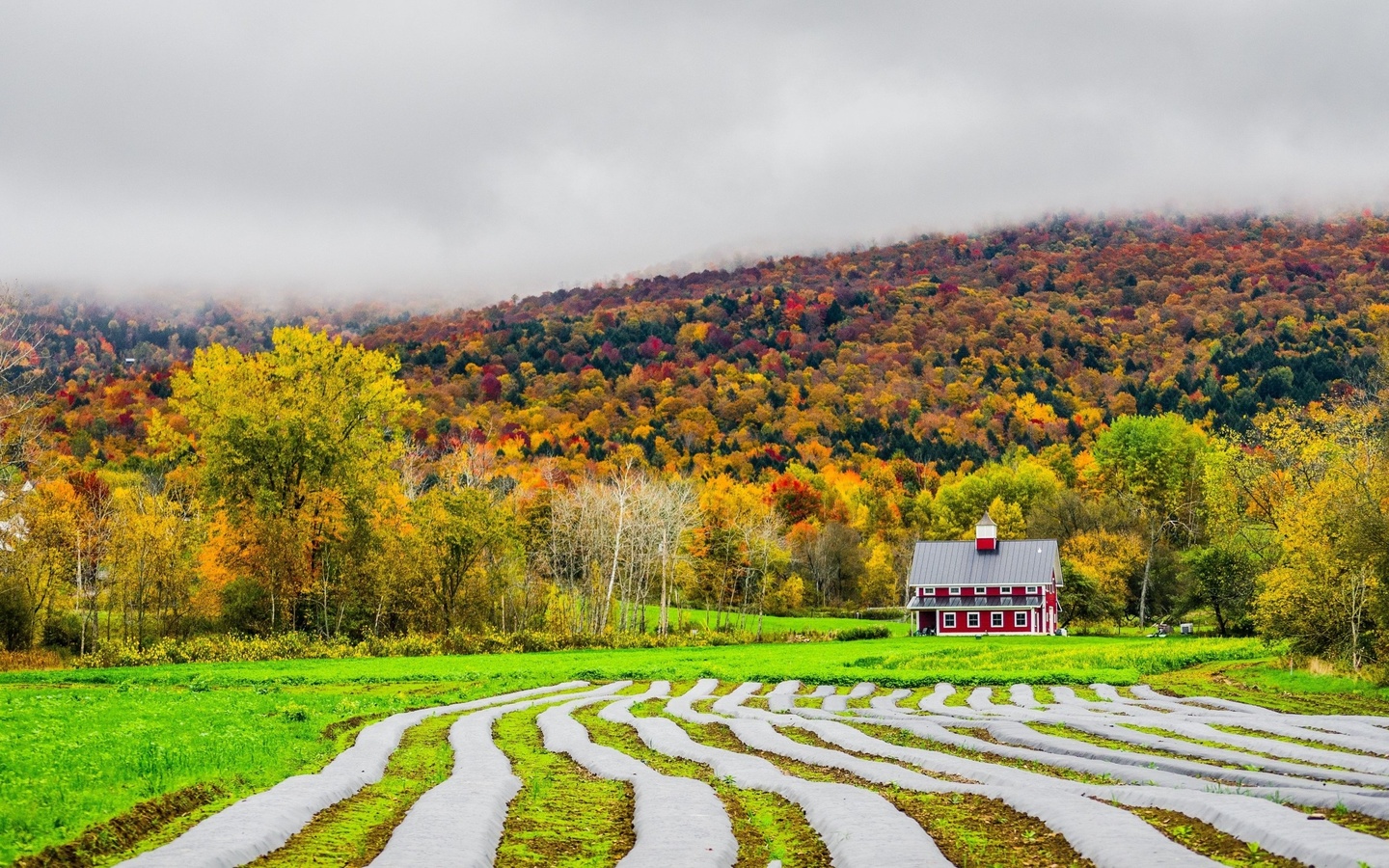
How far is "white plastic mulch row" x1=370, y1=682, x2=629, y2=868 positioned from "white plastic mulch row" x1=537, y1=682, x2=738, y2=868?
1.62 meters

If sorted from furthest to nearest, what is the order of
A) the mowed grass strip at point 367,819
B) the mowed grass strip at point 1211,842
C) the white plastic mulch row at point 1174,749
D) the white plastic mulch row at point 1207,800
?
the white plastic mulch row at point 1174,749 → the mowed grass strip at point 367,819 → the mowed grass strip at point 1211,842 → the white plastic mulch row at point 1207,800

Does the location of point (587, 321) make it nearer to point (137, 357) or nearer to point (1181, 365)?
point (137, 357)

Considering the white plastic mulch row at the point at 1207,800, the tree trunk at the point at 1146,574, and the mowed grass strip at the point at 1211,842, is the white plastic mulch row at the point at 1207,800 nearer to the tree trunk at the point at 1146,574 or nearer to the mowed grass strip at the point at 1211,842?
the mowed grass strip at the point at 1211,842

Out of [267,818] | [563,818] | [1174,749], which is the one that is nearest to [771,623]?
[1174,749]

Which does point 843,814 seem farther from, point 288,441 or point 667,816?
point 288,441

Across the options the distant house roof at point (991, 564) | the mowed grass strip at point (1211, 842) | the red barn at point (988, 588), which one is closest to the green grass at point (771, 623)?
the red barn at point (988, 588)

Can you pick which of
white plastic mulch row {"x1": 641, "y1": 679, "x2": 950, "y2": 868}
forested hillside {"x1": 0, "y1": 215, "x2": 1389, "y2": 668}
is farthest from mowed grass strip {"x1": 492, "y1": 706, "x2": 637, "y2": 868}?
forested hillside {"x1": 0, "y1": 215, "x2": 1389, "y2": 668}

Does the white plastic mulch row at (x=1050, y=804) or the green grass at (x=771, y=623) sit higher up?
the white plastic mulch row at (x=1050, y=804)

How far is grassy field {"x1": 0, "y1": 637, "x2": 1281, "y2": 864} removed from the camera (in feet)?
47.5

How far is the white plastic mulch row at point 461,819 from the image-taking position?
11656 mm

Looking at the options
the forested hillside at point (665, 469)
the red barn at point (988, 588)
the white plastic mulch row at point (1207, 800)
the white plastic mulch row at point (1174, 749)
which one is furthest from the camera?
the red barn at point (988, 588)

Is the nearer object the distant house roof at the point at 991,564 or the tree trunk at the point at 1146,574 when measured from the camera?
the distant house roof at the point at 991,564

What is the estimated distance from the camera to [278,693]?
35.3 meters

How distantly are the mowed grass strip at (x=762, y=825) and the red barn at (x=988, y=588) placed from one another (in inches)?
2967
